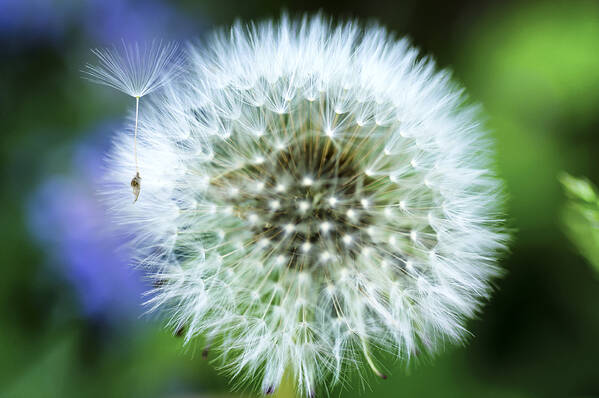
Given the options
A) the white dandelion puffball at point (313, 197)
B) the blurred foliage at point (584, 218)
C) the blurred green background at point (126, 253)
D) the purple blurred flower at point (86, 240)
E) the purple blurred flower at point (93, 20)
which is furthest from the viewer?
the purple blurred flower at point (93, 20)

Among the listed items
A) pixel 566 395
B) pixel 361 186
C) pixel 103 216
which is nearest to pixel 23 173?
pixel 103 216

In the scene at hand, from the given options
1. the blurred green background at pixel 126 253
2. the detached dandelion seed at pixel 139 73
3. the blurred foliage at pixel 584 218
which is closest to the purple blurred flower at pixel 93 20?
the blurred green background at pixel 126 253

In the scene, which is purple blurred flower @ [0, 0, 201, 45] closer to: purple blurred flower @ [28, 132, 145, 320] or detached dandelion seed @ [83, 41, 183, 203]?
purple blurred flower @ [28, 132, 145, 320]

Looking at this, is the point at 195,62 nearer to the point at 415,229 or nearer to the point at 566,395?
the point at 415,229

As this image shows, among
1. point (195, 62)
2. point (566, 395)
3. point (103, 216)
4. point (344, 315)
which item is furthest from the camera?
point (103, 216)

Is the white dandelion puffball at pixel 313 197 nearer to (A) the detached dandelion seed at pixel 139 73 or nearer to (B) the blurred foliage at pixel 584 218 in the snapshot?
(A) the detached dandelion seed at pixel 139 73

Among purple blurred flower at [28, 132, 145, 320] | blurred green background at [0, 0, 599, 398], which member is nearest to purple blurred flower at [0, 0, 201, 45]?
blurred green background at [0, 0, 599, 398]
